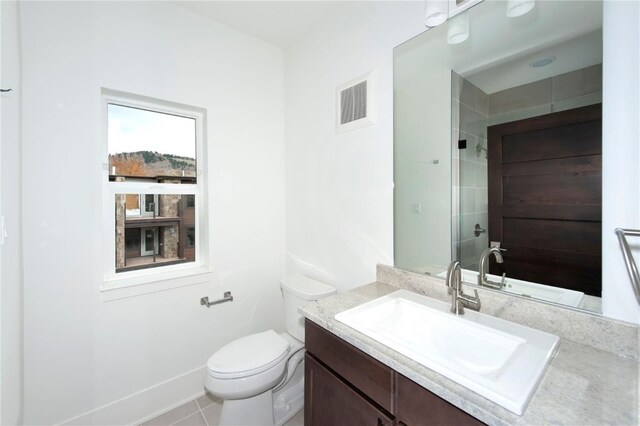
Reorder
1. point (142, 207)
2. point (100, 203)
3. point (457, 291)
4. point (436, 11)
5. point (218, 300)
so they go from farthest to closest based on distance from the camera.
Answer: point (218, 300) → point (142, 207) → point (100, 203) → point (436, 11) → point (457, 291)

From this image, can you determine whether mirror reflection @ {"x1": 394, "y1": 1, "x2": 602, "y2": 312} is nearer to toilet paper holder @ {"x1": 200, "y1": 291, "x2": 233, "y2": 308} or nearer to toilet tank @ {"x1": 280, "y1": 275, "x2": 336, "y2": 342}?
toilet tank @ {"x1": 280, "y1": 275, "x2": 336, "y2": 342}

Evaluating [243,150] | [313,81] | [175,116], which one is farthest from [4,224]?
[313,81]

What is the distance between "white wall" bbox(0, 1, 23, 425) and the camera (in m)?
1.06

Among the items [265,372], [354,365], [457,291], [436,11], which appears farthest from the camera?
[265,372]

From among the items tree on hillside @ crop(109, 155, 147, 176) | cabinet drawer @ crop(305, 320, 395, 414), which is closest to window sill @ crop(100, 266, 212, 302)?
tree on hillside @ crop(109, 155, 147, 176)

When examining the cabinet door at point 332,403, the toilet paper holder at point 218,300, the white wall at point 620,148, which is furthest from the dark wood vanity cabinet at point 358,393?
the toilet paper holder at point 218,300

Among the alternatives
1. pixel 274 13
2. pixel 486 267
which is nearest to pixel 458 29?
pixel 486 267

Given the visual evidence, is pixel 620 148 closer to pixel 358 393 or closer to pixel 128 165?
pixel 358 393

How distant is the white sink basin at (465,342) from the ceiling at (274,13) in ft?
5.58

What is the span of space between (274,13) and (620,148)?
77.9 inches

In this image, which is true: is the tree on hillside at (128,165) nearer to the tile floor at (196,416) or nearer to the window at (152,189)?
the window at (152,189)

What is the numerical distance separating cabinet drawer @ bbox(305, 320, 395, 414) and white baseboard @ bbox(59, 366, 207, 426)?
1.23 meters

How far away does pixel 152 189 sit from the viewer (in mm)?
1805

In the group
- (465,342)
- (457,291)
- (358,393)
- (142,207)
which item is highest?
(142,207)
